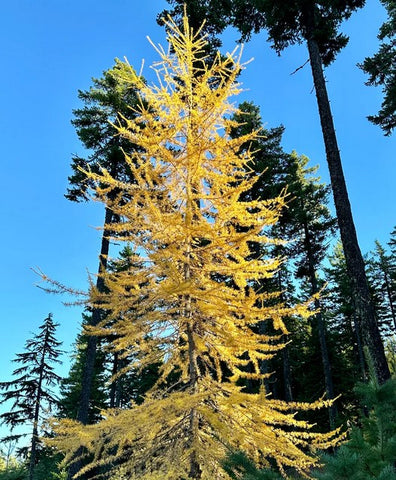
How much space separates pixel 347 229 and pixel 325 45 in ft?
18.6

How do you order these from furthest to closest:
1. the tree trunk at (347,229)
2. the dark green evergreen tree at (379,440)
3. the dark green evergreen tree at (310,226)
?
the dark green evergreen tree at (310,226) < the tree trunk at (347,229) < the dark green evergreen tree at (379,440)

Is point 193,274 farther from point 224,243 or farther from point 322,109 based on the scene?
point 322,109

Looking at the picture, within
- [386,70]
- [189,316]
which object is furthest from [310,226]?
[189,316]

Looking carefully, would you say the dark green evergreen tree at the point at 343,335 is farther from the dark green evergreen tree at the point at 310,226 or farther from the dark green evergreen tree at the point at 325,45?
the dark green evergreen tree at the point at 325,45

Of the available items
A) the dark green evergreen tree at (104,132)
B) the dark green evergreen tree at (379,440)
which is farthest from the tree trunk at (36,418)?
the dark green evergreen tree at (379,440)

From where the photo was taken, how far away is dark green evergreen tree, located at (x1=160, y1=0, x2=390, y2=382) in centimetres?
689

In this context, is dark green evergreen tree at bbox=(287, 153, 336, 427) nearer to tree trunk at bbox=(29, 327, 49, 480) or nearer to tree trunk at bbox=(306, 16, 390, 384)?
tree trunk at bbox=(306, 16, 390, 384)

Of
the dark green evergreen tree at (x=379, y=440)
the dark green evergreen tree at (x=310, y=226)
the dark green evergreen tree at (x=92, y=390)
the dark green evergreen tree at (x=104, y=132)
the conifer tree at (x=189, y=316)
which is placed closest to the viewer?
the dark green evergreen tree at (x=379, y=440)

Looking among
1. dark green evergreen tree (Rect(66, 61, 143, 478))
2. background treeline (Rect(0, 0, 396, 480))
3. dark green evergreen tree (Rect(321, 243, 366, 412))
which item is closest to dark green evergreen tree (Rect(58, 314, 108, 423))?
background treeline (Rect(0, 0, 396, 480))

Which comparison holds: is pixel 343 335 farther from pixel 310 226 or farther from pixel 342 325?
pixel 310 226

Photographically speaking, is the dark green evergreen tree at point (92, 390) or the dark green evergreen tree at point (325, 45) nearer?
the dark green evergreen tree at point (325, 45)

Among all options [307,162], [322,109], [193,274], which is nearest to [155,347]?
[193,274]

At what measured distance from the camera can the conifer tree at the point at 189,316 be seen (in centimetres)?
467

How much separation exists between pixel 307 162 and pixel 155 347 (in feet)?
69.0
